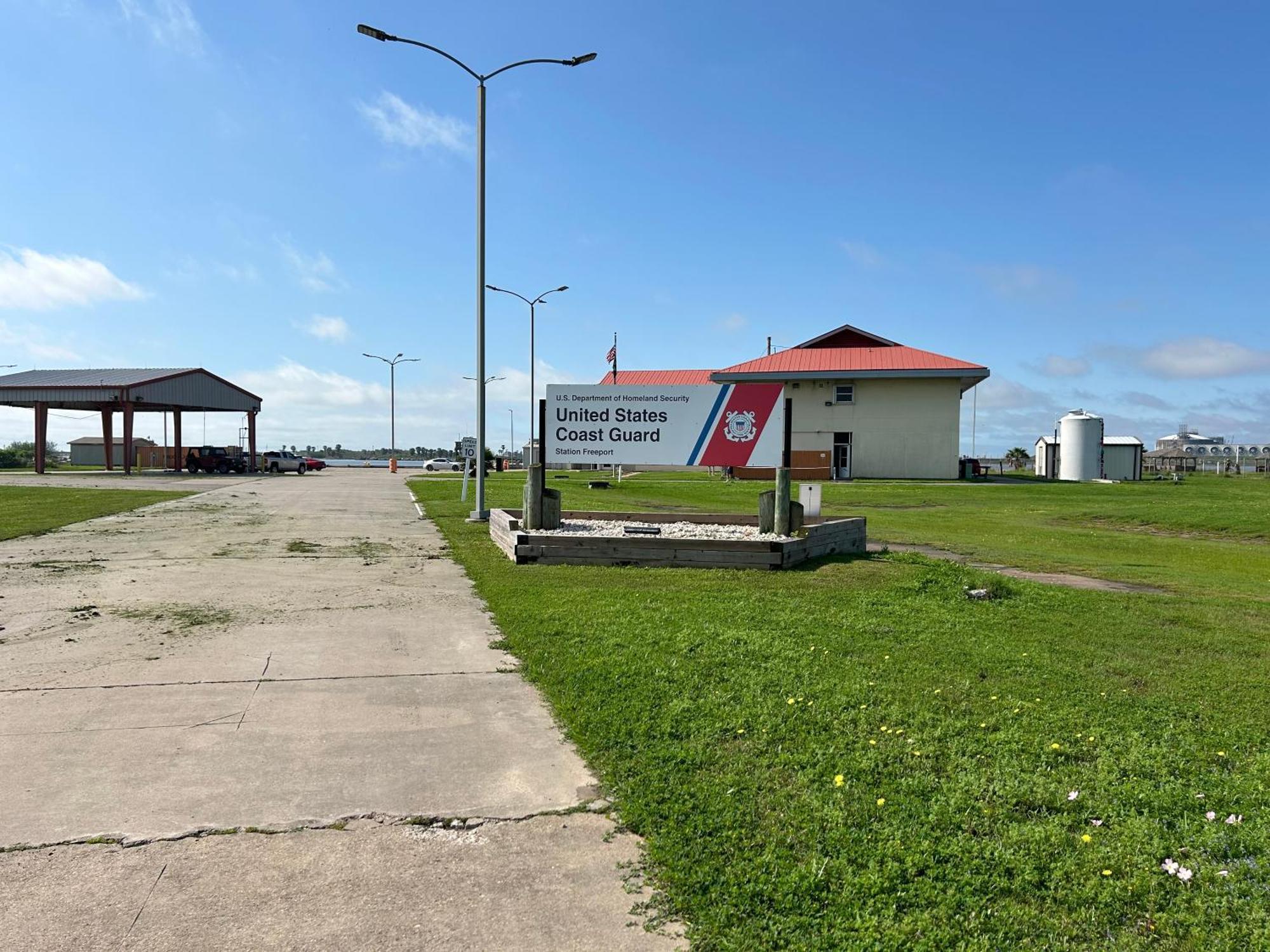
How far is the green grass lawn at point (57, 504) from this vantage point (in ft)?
56.7

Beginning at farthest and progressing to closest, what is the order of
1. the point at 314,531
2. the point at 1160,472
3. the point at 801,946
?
the point at 1160,472 < the point at 314,531 < the point at 801,946

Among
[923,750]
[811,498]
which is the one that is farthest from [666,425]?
[923,750]

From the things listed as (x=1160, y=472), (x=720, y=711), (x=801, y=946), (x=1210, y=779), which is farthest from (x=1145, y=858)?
(x=1160, y=472)

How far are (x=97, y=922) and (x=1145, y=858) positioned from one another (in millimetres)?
3951

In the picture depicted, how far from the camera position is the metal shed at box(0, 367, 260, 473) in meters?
51.2

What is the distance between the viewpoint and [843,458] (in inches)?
2047

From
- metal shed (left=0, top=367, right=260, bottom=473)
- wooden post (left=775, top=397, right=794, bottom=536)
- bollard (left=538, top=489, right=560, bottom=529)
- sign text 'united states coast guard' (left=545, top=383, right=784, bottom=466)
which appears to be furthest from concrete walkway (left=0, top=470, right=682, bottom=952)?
metal shed (left=0, top=367, right=260, bottom=473)

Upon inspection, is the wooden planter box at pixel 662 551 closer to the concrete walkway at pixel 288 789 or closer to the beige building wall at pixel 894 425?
the concrete walkway at pixel 288 789

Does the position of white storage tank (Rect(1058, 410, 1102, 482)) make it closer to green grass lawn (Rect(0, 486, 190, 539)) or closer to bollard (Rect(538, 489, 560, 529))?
bollard (Rect(538, 489, 560, 529))

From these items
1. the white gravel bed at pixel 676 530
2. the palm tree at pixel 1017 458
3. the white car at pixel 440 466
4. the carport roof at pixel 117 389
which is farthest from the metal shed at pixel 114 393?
the palm tree at pixel 1017 458

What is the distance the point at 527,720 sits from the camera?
503cm

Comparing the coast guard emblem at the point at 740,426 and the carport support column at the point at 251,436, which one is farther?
the carport support column at the point at 251,436

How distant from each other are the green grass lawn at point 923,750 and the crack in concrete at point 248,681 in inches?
21.8

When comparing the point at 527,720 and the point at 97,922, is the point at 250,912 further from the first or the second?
the point at 527,720
